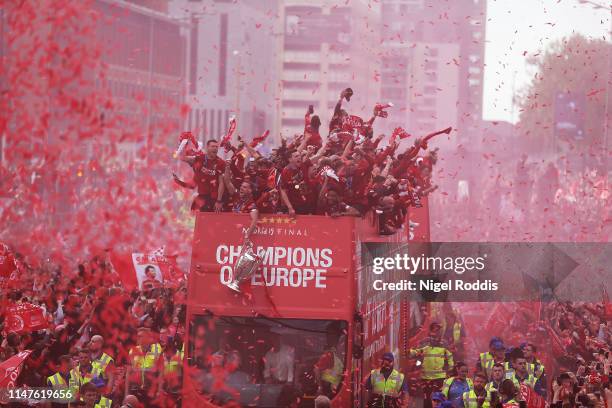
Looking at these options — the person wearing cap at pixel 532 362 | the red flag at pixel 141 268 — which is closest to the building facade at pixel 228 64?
the red flag at pixel 141 268

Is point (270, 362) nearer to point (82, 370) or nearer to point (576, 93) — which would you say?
point (82, 370)

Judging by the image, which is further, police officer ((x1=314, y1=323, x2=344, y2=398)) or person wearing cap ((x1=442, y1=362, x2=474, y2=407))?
person wearing cap ((x1=442, y1=362, x2=474, y2=407))

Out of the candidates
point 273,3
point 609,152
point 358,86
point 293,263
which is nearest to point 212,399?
point 293,263

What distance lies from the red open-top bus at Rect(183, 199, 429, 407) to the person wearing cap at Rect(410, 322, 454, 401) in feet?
9.40

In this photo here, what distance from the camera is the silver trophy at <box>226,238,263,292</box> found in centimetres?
1341

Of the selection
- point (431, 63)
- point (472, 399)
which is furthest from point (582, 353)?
point (431, 63)

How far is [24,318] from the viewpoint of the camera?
16.5 metres

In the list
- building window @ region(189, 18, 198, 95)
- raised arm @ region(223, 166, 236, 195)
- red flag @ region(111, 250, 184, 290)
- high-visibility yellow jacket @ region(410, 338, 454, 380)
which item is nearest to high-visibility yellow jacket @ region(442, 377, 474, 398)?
high-visibility yellow jacket @ region(410, 338, 454, 380)

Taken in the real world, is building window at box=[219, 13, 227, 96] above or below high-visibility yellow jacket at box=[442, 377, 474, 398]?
above

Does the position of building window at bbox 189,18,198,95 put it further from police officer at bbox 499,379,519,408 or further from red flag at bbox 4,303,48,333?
police officer at bbox 499,379,519,408

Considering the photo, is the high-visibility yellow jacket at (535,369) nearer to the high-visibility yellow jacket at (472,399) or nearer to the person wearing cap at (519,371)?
the person wearing cap at (519,371)

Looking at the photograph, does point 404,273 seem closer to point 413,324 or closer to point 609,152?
point 413,324

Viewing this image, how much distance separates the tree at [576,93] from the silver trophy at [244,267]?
54371mm

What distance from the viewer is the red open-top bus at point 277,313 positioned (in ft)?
Result: 43.4
